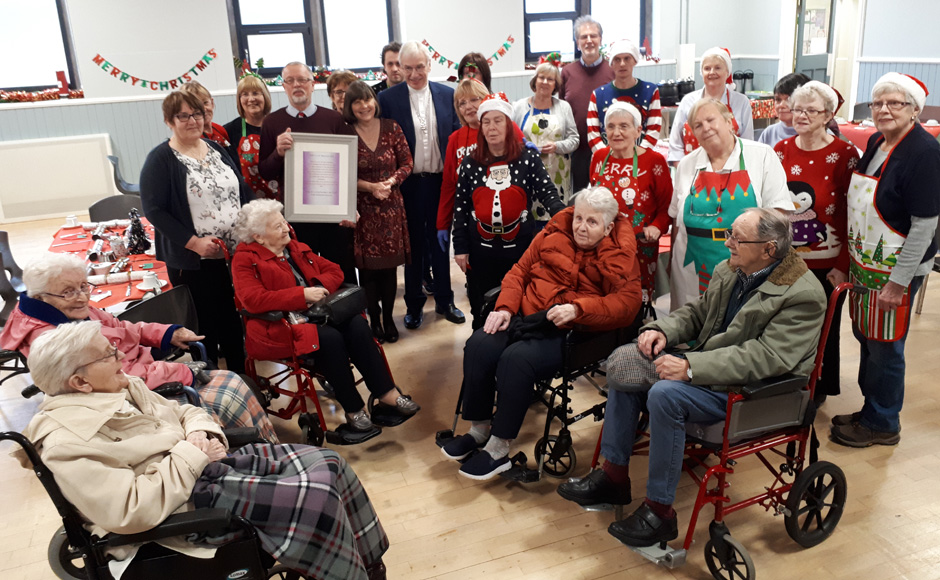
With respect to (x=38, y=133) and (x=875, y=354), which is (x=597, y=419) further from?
(x=38, y=133)

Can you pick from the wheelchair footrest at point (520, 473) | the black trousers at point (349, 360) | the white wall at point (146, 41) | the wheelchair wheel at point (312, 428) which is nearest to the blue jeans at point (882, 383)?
the wheelchair footrest at point (520, 473)

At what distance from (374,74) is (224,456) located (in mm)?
7746

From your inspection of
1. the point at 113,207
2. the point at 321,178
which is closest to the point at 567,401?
the point at 321,178

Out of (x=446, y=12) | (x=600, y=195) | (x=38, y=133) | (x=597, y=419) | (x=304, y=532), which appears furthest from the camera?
(x=446, y=12)

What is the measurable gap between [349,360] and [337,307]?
25 cm

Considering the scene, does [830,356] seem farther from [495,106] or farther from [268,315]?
[268,315]

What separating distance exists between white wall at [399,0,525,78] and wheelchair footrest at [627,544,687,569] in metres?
7.64

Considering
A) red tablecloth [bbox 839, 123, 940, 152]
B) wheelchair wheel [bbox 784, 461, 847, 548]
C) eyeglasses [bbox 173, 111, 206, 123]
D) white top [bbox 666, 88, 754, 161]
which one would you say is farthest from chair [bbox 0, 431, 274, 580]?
red tablecloth [bbox 839, 123, 940, 152]

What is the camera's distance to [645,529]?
7.68ft

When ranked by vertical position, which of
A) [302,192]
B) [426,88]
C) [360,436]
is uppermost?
[426,88]

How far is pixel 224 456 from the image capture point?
2051 mm

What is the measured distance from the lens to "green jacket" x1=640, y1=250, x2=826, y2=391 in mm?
2270

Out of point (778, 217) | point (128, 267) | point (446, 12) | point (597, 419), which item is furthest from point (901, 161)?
point (446, 12)

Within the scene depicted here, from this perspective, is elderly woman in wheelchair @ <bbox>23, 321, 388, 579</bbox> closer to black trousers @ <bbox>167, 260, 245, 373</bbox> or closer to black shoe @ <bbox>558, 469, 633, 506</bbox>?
black shoe @ <bbox>558, 469, 633, 506</bbox>
